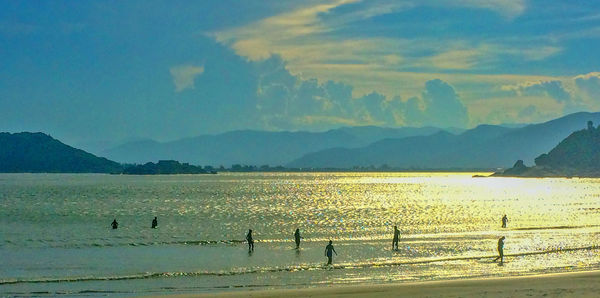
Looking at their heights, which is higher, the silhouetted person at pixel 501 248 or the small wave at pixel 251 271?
the silhouetted person at pixel 501 248

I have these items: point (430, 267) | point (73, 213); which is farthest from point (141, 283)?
point (73, 213)

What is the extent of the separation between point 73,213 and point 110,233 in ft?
A: 119

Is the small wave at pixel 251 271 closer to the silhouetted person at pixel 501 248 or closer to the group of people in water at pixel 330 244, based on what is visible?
the group of people in water at pixel 330 244

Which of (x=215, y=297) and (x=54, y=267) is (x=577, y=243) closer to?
(x=215, y=297)

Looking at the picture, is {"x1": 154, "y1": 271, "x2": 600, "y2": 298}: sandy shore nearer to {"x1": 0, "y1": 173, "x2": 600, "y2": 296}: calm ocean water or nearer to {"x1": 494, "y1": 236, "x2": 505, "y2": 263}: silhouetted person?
{"x1": 0, "y1": 173, "x2": 600, "y2": 296}: calm ocean water

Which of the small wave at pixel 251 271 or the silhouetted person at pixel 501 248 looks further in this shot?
the silhouetted person at pixel 501 248

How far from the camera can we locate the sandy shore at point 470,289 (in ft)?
110

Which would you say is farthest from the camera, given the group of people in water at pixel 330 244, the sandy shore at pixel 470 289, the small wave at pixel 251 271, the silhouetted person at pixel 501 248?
the group of people in water at pixel 330 244

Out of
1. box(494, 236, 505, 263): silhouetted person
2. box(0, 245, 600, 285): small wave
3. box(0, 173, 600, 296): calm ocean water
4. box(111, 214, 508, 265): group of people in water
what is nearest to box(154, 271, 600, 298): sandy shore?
box(0, 173, 600, 296): calm ocean water

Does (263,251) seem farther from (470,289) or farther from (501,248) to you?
(470,289)

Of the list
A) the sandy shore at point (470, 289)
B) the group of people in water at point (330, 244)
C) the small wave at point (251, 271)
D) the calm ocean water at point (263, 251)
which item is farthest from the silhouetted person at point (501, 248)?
the sandy shore at point (470, 289)

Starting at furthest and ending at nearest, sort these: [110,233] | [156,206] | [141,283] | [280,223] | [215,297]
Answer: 1. [156,206]
2. [280,223]
3. [110,233]
4. [141,283]
5. [215,297]

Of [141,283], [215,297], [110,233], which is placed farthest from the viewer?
[110,233]

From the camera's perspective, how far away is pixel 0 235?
71.4 m
